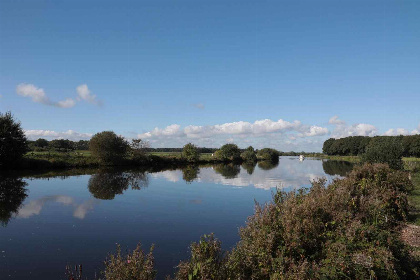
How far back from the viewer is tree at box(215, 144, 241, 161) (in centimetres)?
9584

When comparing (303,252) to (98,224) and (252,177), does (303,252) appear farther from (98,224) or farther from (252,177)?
(252,177)

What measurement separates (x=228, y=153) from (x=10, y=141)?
71.8 metres

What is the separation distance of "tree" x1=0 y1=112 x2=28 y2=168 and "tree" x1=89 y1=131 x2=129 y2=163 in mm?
14942

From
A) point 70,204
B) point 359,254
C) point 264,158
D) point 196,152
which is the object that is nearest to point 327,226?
point 359,254

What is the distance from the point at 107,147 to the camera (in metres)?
58.0

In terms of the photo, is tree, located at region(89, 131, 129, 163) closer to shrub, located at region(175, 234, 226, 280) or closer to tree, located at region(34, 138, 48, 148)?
tree, located at region(34, 138, 48, 148)

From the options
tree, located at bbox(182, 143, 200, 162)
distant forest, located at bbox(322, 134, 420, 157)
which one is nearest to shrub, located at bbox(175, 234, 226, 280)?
tree, located at bbox(182, 143, 200, 162)

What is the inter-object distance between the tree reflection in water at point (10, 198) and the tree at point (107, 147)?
95.0 ft

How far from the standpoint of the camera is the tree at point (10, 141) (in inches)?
1581

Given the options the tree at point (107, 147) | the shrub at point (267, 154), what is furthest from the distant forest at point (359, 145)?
the tree at point (107, 147)

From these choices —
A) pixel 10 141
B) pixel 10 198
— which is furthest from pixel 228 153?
pixel 10 198

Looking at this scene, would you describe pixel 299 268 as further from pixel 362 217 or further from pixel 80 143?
pixel 80 143

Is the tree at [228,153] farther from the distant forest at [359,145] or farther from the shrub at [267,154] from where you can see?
the distant forest at [359,145]

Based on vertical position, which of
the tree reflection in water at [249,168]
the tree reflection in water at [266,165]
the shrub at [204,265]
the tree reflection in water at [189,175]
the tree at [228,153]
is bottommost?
the tree reflection in water at [266,165]
